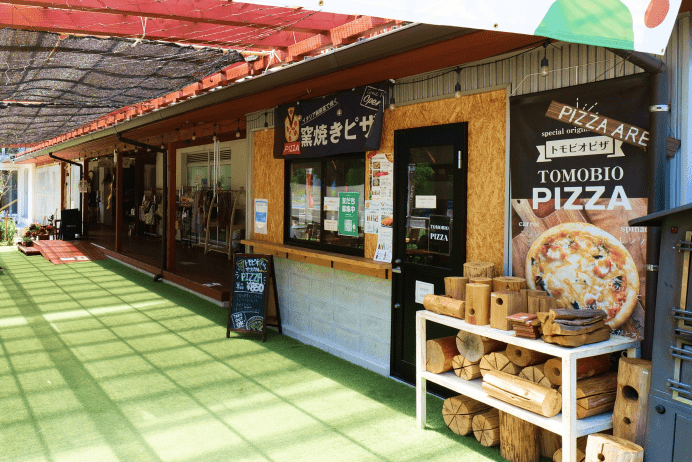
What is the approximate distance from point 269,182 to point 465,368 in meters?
3.84

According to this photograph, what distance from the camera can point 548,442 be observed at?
342 cm

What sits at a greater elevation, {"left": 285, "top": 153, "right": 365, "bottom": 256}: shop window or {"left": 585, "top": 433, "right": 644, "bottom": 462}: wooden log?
{"left": 285, "top": 153, "right": 365, "bottom": 256}: shop window

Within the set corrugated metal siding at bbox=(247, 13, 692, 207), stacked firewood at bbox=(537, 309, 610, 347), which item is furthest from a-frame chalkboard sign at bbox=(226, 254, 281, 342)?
stacked firewood at bbox=(537, 309, 610, 347)

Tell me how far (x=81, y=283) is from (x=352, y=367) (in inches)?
268

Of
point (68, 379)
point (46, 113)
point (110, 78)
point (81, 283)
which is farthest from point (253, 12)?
point (81, 283)

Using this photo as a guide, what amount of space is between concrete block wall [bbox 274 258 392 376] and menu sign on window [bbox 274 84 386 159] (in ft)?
4.19

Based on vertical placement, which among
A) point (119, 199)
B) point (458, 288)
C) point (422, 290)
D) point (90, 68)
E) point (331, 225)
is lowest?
point (422, 290)

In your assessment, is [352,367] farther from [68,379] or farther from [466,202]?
[68,379]

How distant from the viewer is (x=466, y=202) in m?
4.26


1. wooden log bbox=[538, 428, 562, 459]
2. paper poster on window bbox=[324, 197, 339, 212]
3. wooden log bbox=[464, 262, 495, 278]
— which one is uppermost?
paper poster on window bbox=[324, 197, 339, 212]

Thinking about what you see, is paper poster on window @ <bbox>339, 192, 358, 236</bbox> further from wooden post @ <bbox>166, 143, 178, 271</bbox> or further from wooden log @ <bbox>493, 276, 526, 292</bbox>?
wooden post @ <bbox>166, 143, 178, 271</bbox>

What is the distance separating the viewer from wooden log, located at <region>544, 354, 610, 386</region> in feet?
10.3

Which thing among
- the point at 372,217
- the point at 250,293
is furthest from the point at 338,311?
the point at 250,293

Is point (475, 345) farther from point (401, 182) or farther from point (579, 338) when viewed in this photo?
point (401, 182)
